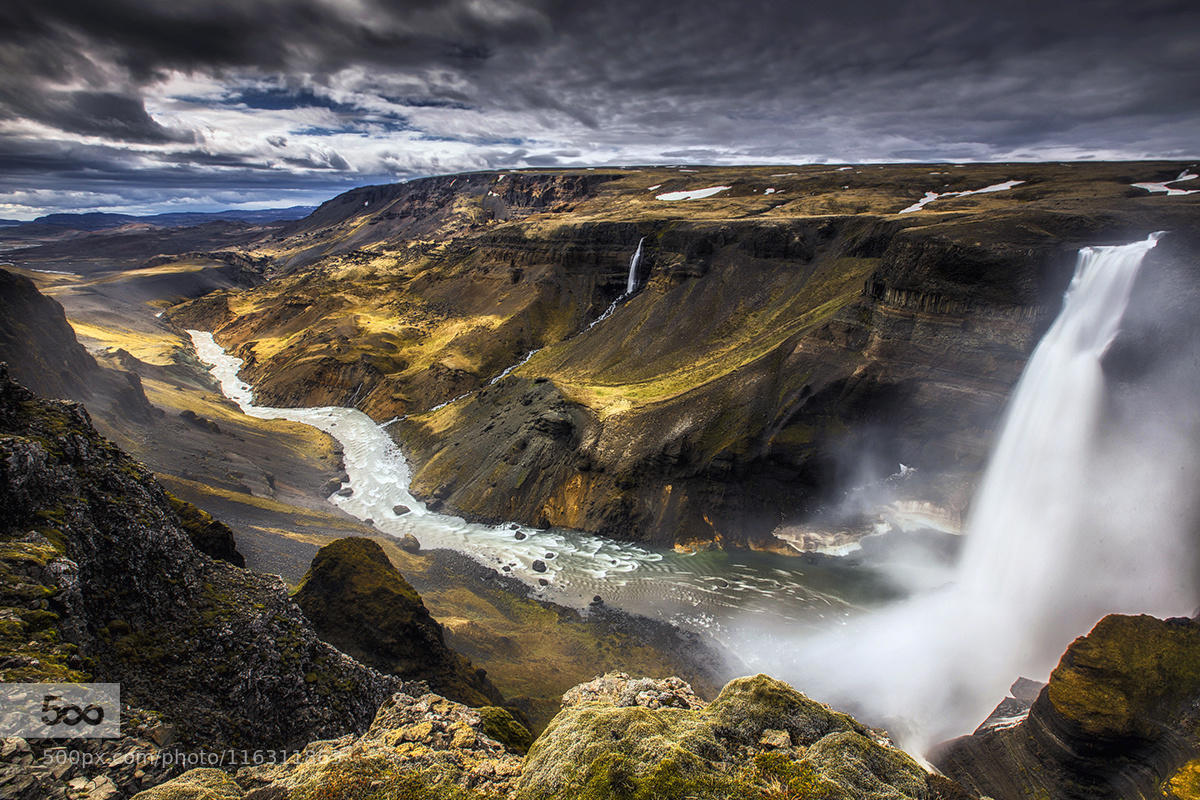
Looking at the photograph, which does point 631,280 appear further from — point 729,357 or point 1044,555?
point 1044,555

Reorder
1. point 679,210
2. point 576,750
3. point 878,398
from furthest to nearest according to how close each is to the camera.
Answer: point 679,210, point 878,398, point 576,750

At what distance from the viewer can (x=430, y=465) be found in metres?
48.5

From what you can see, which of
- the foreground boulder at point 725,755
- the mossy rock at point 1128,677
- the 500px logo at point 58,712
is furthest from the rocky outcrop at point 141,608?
the mossy rock at point 1128,677

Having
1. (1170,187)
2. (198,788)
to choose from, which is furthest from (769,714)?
(1170,187)

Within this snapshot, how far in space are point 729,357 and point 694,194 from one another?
218 ft

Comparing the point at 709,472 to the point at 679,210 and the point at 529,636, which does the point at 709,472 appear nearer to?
the point at 529,636

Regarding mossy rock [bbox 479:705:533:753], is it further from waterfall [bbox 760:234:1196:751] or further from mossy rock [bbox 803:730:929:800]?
waterfall [bbox 760:234:1196:751]

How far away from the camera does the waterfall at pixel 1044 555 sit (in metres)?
21.2

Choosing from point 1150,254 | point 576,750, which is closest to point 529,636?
point 576,750

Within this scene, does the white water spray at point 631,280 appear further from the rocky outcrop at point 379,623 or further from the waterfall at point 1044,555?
the rocky outcrop at point 379,623

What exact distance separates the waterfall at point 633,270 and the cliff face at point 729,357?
1134 millimetres

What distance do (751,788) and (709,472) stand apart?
31.0 m

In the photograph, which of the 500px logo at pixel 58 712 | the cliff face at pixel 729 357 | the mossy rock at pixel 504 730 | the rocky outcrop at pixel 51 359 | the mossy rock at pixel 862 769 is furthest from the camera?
the rocky outcrop at pixel 51 359

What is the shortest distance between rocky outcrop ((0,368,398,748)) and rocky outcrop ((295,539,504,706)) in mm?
5811
